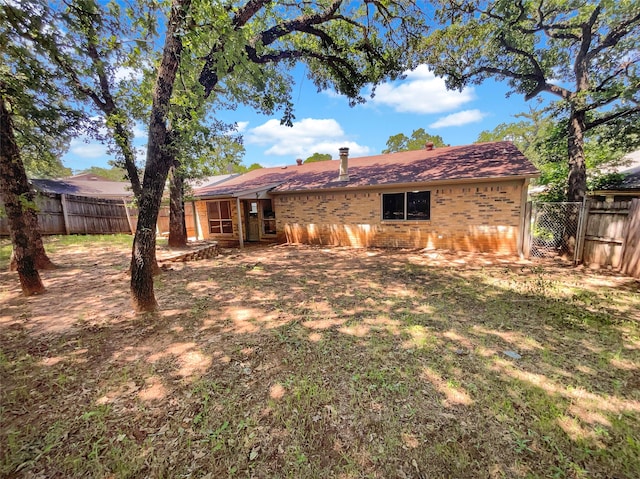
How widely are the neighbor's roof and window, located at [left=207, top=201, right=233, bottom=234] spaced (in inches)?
56.5

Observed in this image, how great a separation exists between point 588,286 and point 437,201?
478 cm

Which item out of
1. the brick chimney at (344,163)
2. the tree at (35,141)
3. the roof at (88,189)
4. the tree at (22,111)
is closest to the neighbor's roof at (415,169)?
the brick chimney at (344,163)

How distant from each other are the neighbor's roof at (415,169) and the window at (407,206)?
0.63 meters

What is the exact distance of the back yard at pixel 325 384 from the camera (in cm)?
198

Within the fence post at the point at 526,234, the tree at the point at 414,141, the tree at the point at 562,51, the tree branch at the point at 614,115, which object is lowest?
the fence post at the point at 526,234

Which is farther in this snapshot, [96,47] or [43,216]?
[43,216]

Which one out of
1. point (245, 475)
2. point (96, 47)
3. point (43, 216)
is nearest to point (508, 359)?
point (245, 475)

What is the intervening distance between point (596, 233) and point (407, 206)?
5049 mm

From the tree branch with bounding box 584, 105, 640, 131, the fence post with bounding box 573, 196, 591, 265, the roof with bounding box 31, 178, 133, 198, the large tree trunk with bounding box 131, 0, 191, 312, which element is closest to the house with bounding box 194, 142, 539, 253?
the fence post with bounding box 573, 196, 591, 265

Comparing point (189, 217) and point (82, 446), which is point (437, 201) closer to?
point (82, 446)

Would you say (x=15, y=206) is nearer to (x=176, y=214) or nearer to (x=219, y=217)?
(x=176, y=214)

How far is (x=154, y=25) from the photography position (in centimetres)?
425

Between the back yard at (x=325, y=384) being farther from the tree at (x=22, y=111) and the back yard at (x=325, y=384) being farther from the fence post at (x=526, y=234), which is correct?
the fence post at (x=526, y=234)

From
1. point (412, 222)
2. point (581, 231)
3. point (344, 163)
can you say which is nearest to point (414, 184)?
point (412, 222)
